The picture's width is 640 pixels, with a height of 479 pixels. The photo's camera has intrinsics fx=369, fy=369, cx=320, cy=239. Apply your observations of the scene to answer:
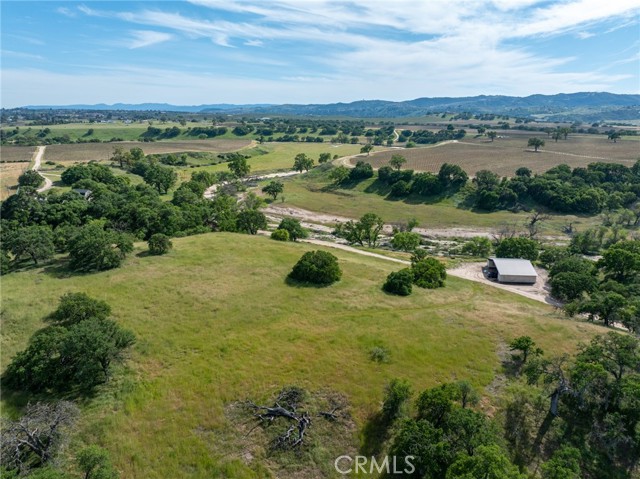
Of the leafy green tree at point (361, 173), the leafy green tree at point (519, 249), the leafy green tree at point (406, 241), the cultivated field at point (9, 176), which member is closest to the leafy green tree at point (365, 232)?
the leafy green tree at point (406, 241)

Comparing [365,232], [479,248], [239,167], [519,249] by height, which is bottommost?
[479,248]

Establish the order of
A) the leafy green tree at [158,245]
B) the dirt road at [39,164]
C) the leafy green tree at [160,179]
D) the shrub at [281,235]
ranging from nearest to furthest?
the leafy green tree at [158,245]
the shrub at [281,235]
the dirt road at [39,164]
the leafy green tree at [160,179]

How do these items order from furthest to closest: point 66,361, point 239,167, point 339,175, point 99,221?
point 239,167, point 339,175, point 99,221, point 66,361

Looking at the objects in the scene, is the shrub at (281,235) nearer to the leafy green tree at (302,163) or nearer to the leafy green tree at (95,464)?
the leafy green tree at (95,464)

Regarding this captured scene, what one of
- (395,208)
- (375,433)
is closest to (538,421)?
(375,433)

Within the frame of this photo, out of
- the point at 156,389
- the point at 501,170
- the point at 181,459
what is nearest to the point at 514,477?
the point at 181,459

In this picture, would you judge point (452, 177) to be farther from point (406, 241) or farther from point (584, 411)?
point (584, 411)

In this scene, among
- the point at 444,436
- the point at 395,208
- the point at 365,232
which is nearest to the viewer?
the point at 444,436
